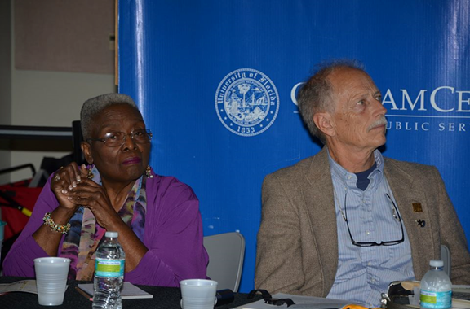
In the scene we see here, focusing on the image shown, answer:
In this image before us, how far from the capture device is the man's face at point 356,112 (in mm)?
2535

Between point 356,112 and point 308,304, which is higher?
point 356,112

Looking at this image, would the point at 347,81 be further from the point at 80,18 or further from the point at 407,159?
the point at 80,18

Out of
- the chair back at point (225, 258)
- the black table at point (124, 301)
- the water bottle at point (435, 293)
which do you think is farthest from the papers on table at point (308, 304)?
the chair back at point (225, 258)

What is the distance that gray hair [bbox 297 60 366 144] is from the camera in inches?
105

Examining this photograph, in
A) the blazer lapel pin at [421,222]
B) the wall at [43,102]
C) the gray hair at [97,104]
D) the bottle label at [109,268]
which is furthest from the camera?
the wall at [43,102]

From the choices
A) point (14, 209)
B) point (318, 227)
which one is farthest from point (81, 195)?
point (14, 209)

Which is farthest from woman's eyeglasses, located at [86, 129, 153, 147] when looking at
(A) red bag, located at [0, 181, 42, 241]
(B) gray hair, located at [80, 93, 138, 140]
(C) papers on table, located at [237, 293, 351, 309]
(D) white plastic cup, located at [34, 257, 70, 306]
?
(A) red bag, located at [0, 181, 42, 241]

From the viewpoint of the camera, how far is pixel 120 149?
8.23ft

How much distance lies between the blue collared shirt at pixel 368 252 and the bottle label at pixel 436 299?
83 cm

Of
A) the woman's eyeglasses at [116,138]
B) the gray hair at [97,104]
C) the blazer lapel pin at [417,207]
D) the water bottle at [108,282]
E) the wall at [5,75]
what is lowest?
the water bottle at [108,282]

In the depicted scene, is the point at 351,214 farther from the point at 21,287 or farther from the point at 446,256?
the point at 21,287

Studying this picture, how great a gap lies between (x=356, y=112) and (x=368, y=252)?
62cm

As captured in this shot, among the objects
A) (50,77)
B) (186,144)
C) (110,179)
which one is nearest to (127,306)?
(110,179)

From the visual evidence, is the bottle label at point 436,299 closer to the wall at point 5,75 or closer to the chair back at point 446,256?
the chair back at point 446,256
